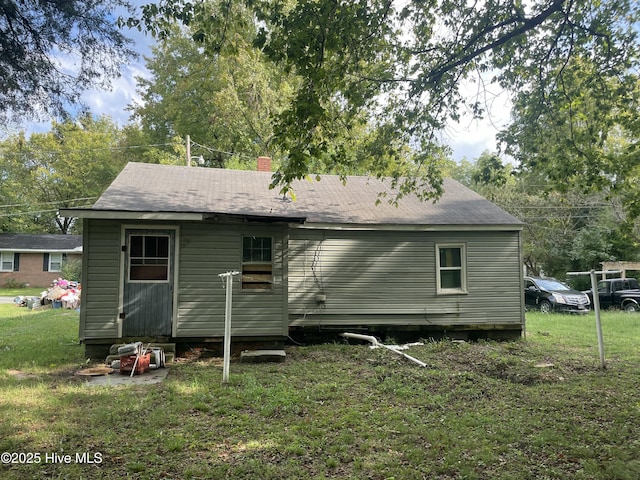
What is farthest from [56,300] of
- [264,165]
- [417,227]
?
[417,227]

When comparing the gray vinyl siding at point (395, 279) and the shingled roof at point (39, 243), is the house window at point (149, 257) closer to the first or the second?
the gray vinyl siding at point (395, 279)

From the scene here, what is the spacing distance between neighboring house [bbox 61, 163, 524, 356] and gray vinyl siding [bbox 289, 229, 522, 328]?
1.0 inches

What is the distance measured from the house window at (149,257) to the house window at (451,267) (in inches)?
244

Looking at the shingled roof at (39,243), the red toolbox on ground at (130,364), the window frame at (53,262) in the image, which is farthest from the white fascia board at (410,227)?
the window frame at (53,262)

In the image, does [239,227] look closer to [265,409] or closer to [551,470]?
[265,409]

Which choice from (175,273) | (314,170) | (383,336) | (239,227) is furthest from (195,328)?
(314,170)

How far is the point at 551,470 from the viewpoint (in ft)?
11.4

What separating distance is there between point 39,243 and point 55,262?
1.87m

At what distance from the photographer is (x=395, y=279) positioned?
384 inches

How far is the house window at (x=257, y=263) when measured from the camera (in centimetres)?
821

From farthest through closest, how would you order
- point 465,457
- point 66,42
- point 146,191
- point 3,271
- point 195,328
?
point 3,271 < point 146,191 < point 195,328 < point 66,42 < point 465,457

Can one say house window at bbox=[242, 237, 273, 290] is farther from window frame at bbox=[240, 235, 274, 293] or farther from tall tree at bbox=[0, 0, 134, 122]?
tall tree at bbox=[0, 0, 134, 122]

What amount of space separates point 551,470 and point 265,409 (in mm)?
2935

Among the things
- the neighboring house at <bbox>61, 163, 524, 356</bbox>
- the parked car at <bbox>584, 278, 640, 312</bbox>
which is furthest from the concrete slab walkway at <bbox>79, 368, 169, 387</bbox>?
the parked car at <bbox>584, 278, 640, 312</bbox>
